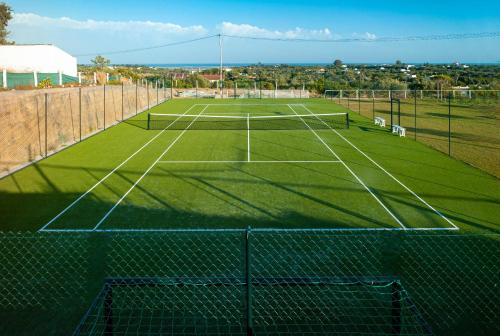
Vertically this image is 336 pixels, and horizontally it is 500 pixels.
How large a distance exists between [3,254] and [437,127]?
Result: 27064 millimetres

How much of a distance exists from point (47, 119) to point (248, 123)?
13.3m

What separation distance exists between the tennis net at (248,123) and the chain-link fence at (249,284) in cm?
1811

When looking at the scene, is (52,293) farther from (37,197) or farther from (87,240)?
(37,197)

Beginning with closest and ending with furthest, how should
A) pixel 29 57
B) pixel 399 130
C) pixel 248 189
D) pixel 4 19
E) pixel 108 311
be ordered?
pixel 108 311 < pixel 248 189 < pixel 399 130 < pixel 29 57 < pixel 4 19

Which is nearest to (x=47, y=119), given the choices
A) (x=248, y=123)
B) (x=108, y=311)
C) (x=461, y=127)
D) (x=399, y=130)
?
(x=248, y=123)

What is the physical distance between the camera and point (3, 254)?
9891 millimetres

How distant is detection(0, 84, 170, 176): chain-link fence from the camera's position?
18.0 meters

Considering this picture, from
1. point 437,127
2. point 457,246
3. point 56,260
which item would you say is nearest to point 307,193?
point 457,246

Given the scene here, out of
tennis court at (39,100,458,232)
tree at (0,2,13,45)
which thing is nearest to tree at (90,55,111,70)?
tree at (0,2,13,45)

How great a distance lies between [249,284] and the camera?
5621mm

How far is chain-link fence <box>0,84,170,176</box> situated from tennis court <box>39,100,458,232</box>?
10.0 ft

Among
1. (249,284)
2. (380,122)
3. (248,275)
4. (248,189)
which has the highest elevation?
(380,122)

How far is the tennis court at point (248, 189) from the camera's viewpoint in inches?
474

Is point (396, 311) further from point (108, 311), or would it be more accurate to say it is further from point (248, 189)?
point (248, 189)
